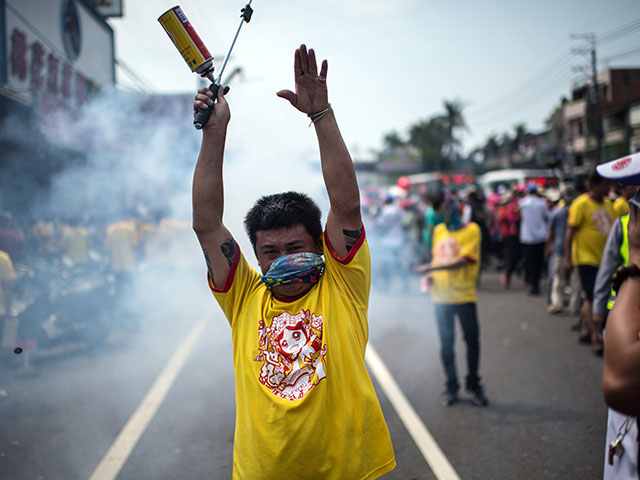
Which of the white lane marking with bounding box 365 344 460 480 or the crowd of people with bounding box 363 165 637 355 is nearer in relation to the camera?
the white lane marking with bounding box 365 344 460 480

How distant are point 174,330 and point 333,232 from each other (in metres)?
6.99

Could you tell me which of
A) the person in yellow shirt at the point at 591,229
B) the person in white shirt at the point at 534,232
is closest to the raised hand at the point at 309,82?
the person in yellow shirt at the point at 591,229

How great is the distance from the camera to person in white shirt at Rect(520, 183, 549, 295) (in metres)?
9.98

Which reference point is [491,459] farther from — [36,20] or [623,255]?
[36,20]

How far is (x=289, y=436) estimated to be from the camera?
1780 mm

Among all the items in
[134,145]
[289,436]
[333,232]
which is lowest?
[289,436]

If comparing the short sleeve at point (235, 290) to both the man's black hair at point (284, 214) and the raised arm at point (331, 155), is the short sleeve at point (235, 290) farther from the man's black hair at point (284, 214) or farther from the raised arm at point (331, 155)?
the raised arm at point (331, 155)

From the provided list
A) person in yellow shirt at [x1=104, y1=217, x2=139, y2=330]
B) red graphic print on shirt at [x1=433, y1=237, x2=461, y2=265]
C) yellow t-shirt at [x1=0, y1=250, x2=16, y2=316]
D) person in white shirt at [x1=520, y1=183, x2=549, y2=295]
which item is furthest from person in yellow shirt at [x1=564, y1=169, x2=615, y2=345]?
person in yellow shirt at [x1=104, y1=217, x2=139, y2=330]

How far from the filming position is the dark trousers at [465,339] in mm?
4895

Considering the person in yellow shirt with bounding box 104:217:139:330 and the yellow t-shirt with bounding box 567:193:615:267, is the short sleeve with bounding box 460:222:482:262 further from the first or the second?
the person in yellow shirt with bounding box 104:217:139:330

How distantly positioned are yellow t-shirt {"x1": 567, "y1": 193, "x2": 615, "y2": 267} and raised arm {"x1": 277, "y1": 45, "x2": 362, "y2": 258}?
5.17m

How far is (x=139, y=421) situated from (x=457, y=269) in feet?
10.4

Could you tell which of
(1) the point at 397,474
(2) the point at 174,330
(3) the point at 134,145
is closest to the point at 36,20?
(3) the point at 134,145

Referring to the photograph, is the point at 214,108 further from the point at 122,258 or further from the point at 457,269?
the point at 122,258
